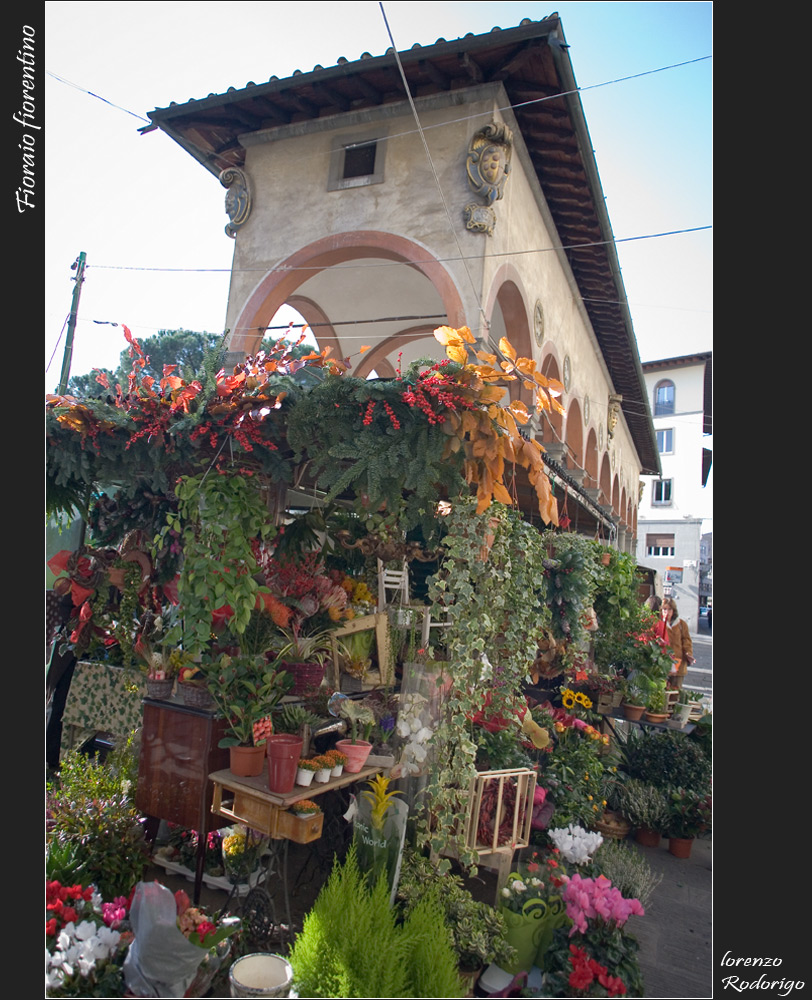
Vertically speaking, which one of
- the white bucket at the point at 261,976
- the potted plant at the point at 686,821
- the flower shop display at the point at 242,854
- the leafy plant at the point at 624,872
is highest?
the white bucket at the point at 261,976

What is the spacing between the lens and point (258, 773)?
3777 mm

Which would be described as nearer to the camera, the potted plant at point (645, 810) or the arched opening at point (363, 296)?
the potted plant at point (645, 810)

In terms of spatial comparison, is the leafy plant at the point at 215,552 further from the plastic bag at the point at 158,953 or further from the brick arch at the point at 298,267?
the brick arch at the point at 298,267

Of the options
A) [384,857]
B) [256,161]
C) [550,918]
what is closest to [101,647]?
[384,857]

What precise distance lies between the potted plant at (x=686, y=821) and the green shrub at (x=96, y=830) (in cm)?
416

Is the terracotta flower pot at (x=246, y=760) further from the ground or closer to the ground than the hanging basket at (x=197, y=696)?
closer to the ground

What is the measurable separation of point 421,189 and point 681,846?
665 cm

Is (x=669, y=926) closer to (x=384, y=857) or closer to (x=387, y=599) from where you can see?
(x=384, y=857)

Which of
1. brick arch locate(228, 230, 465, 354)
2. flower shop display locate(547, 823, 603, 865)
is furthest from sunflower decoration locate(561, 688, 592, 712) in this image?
brick arch locate(228, 230, 465, 354)

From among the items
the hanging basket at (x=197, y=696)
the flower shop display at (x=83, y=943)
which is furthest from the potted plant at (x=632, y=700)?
the flower shop display at (x=83, y=943)

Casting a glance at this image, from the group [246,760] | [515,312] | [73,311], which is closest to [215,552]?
[246,760]

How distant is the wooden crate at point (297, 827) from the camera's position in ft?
11.3

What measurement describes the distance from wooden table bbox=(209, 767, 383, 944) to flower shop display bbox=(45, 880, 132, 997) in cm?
68

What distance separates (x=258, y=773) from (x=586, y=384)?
10.2 meters
